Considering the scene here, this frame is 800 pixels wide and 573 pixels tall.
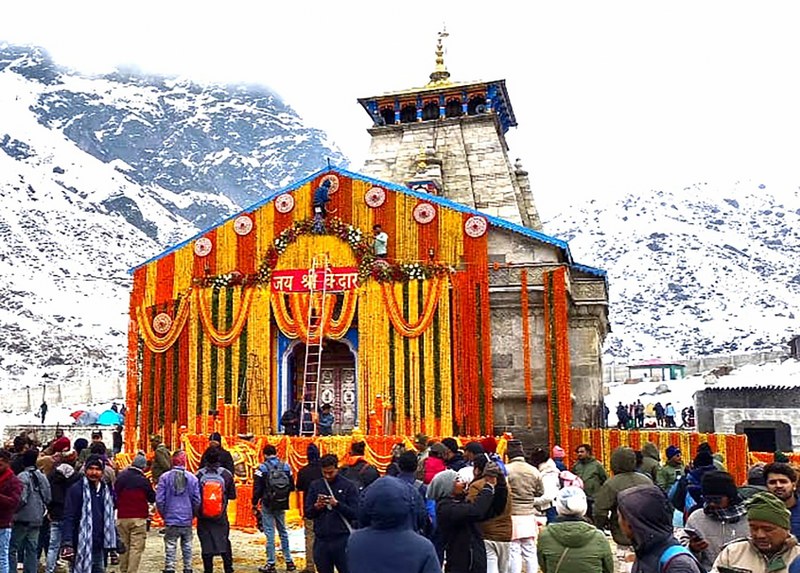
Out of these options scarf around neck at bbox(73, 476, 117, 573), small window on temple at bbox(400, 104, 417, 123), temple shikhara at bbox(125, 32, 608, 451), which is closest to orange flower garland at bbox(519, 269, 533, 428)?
temple shikhara at bbox(125, 32, 608, 451)

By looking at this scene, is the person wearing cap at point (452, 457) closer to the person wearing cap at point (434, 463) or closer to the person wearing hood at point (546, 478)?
the person wearing cap at point (434, 463)

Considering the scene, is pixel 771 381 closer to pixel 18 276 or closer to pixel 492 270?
pixel 492 270

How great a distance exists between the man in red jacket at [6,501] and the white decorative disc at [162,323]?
43.0 ft

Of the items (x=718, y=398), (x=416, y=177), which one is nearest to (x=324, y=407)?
(x=416, y=177)

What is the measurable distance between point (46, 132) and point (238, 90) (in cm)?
6803

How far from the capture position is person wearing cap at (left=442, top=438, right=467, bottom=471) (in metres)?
8.67

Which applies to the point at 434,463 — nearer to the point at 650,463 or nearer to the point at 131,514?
the point at 650,463

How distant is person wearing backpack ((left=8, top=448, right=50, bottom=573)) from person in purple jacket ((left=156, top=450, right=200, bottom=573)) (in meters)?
1.13

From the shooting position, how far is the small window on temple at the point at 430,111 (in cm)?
2686

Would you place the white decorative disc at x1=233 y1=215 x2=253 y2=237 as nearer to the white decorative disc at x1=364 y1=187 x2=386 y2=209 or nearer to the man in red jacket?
the white decorative disc at x1=364 y1=187 x2=386 y2=209

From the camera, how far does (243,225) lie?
68.3ft

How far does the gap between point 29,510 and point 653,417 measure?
30.9 metres

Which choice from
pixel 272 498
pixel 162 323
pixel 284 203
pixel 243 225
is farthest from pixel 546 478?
pixel 162 323

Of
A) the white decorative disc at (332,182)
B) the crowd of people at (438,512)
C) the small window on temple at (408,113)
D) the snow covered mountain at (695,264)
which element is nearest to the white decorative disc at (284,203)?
the white decorative disc at (332,182)
